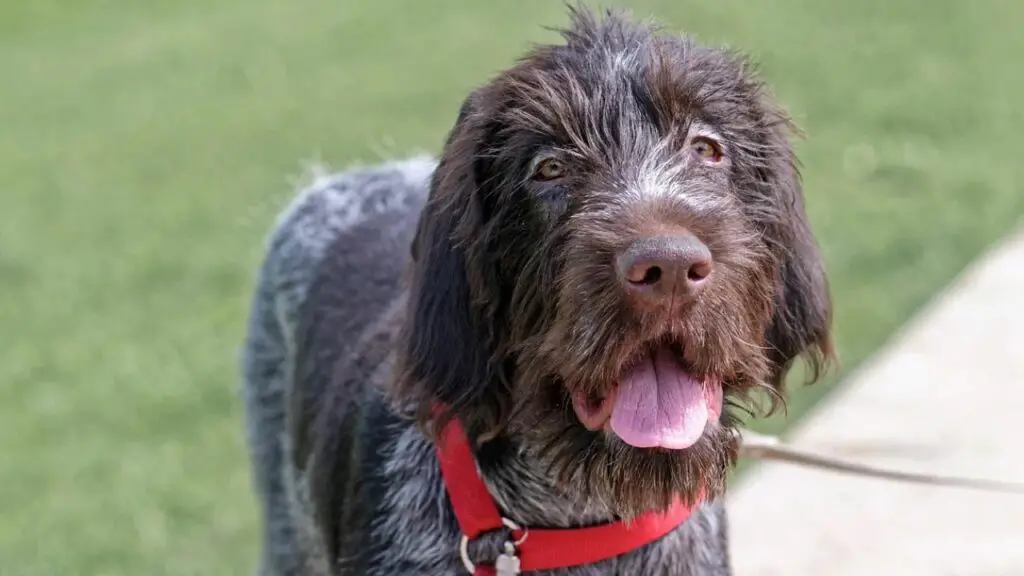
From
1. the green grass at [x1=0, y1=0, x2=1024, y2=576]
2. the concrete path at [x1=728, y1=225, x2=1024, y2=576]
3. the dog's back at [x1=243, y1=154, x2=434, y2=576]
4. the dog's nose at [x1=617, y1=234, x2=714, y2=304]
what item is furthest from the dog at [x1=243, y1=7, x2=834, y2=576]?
the concrete path at [x1=728, y1=225, x2=1024, y2=576]

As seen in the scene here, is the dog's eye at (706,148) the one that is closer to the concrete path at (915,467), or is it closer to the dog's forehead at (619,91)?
the dog's forehead at (619,91)

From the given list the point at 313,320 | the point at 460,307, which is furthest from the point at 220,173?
A: the point at 460,307

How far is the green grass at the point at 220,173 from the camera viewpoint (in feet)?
19.7

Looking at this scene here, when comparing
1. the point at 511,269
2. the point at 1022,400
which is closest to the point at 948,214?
the point at 1022,400

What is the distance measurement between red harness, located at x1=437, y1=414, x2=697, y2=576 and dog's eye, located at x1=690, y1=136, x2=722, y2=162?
2.58ft

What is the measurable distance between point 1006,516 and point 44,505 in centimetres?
427

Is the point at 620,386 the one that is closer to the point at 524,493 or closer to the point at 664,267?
the point at 664,267

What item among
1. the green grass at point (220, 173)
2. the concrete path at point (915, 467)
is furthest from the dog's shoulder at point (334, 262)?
the concrete path at point (915, 467)

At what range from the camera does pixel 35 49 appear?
1320 cm

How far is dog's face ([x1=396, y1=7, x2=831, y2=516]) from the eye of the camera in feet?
7.97

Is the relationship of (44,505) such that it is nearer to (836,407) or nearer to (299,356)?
(299,356)

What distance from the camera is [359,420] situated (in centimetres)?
336

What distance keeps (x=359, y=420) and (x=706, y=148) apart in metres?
1.25

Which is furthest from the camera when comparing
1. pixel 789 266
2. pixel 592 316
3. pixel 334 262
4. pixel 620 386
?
pixel 334 262
